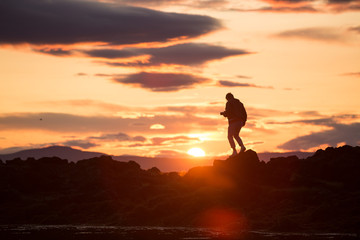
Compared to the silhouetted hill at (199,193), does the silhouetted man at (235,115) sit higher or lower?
higher

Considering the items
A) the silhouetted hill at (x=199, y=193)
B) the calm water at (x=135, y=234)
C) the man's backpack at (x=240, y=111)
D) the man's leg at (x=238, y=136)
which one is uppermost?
the man's backpack at (x=240, y=111)

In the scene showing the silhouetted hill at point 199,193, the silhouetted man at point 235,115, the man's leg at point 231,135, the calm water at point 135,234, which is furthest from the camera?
the man's leg at point 231,135

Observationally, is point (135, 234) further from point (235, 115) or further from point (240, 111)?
point (240, 111)

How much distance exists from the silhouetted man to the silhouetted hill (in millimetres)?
1564

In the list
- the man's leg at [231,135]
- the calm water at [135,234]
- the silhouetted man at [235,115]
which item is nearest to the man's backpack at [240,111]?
the silhouetted man at [235,115]

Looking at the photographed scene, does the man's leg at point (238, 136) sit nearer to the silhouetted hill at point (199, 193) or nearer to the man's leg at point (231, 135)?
the man's leg at point (231, 135)

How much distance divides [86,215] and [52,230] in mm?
4757

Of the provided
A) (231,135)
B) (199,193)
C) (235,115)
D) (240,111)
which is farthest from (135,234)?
(240,111)

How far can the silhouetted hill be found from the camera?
32281mm

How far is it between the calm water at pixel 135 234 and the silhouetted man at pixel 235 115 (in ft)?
27.7

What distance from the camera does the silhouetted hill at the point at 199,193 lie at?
32.3 meters

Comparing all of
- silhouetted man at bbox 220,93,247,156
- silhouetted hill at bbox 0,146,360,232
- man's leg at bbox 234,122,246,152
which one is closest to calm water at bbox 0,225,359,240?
silhouetted hill at bbox 0,146,360,232

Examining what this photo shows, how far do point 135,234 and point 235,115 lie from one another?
11824mm

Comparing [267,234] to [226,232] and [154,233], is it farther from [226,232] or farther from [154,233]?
[154,233]
